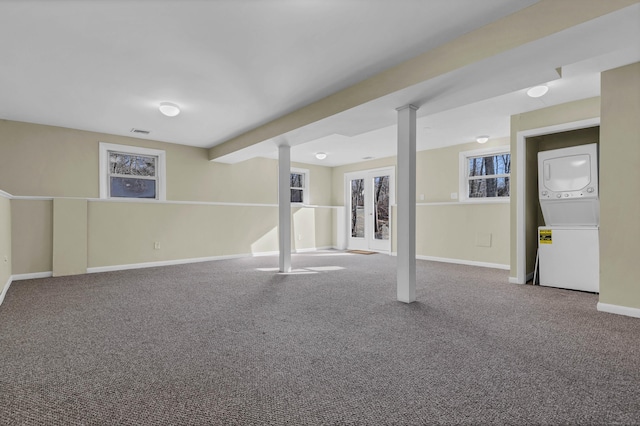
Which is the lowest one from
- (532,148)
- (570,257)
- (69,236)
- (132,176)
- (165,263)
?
(165,263)

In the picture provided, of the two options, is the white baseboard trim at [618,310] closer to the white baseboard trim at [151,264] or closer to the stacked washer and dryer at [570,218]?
the stacked washer and dryer at [570,218]

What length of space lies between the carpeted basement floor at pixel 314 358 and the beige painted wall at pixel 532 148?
98 centimetres

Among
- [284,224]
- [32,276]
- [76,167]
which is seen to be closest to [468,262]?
[284,224]

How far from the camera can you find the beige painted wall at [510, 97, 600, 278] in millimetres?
3953

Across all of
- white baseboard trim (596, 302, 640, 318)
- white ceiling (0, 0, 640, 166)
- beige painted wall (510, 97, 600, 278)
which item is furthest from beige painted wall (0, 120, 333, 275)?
white baseboard trim (596, 302, 640, 318)

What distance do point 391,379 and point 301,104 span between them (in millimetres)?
3377

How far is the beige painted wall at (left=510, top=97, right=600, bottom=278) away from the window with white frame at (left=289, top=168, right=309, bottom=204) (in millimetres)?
5172

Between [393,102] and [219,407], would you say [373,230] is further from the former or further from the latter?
[219,407]

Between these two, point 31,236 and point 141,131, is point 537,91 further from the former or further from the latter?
point 31,236

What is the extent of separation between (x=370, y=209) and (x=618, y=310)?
18.4ft

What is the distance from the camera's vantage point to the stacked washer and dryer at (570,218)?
3.92 meters

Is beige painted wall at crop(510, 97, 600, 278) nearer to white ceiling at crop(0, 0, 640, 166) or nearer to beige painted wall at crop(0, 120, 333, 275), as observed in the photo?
white ceiling at crop(0, 0, 640, 166)

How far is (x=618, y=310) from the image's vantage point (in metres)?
3.02

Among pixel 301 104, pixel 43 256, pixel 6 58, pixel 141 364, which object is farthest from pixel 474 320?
pixel 43 256
